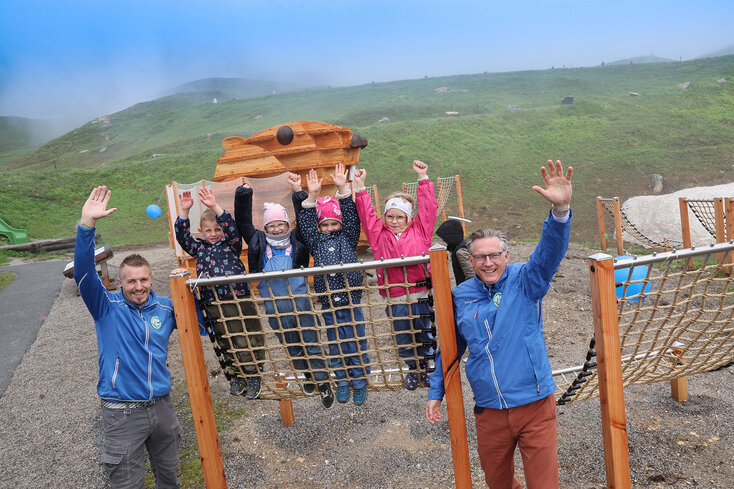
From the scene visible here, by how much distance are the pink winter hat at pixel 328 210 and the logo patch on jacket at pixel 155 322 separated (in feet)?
4.54

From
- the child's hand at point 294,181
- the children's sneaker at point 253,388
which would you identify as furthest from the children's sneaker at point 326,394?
the child's hand at point 294,181

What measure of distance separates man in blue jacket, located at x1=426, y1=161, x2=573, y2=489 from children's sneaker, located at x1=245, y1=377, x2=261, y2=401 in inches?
63.2

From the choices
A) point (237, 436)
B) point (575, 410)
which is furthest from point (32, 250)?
point (575, 410)

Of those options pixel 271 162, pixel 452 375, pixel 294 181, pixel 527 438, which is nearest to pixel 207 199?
pixel 294 181

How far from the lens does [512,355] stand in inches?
100

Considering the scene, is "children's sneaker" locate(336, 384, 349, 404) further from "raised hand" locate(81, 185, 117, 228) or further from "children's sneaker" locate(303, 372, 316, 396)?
"raised hand" locate(81, 185, 117, 228)

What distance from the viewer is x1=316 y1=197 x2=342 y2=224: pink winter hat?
3.80 m

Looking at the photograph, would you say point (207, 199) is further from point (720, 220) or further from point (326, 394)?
point (720, 220)

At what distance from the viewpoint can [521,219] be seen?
16.6 meters

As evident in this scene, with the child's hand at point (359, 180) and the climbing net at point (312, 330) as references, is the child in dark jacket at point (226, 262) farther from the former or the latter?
the child's hand at point (359, 180)

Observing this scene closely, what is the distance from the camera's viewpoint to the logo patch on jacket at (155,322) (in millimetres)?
3048

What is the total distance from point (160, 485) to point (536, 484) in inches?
94.8

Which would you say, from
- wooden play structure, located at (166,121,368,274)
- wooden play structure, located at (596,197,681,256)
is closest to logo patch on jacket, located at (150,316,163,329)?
wooden play structure, located at (166,121,368,274)

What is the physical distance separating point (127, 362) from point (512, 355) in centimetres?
225
